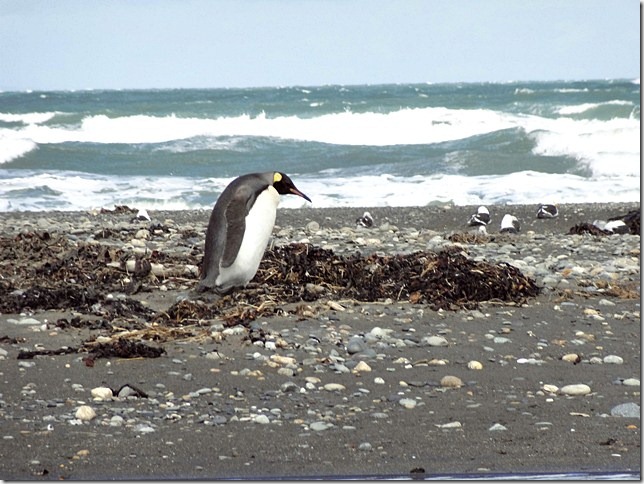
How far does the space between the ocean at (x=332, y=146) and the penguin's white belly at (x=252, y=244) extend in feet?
10.4

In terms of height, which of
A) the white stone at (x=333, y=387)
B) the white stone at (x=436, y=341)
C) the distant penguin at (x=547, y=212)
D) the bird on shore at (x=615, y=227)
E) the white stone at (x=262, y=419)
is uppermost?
the white stone at (x=262, y=419)

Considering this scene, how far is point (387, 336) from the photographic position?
349 cm

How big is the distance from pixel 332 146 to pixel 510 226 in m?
8.48

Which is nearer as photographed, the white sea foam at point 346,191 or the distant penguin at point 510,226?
the distant penguin at point 510,226

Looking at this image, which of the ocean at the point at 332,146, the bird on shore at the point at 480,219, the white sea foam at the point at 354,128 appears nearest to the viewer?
the bird on shore at the point at 480,219

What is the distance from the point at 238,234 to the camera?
4.09m

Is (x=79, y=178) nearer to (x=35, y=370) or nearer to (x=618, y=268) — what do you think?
(x=618, y=268)

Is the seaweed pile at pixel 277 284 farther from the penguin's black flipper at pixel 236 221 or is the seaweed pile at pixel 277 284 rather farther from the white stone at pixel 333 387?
the white stone at pixel 333 387

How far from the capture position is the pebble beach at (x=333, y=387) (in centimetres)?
219

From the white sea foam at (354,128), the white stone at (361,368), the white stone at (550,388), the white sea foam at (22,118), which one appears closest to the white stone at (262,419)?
the white stone at (361,368)

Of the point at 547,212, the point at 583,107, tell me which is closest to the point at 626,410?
the point at 547,212

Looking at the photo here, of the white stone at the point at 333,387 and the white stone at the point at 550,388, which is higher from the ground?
the white stone at the point at 550,388

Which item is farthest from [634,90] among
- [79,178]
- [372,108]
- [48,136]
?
[79,178]

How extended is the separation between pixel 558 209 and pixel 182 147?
25.6 feet
